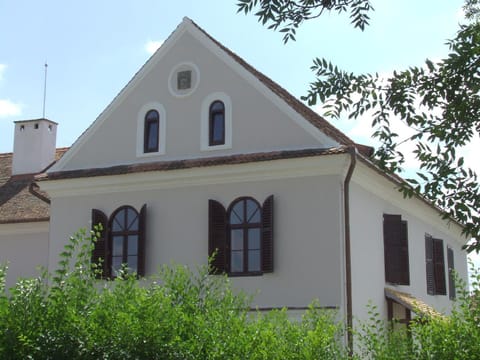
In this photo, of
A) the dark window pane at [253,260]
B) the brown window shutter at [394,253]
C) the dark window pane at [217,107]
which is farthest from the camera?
the brown window shutter at [394,253]

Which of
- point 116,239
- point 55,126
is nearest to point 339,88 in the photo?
point 116,239

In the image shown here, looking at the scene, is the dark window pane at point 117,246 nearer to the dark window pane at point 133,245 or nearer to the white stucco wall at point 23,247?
the dark window pane at point 133,245

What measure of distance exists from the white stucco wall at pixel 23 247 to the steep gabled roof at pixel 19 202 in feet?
0.75

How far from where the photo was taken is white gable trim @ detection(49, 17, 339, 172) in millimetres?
17984

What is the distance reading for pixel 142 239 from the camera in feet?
62.0

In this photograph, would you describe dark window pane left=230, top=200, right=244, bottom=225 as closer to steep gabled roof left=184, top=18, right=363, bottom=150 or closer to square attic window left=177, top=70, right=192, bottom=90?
steep gabled roof left=184, top=18, right=363, bottom=150

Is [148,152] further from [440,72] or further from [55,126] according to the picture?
[440,72]

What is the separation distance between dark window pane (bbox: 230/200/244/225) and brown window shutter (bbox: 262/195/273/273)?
59cm

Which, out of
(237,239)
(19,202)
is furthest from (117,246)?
(19,202)

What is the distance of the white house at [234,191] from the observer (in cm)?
1742

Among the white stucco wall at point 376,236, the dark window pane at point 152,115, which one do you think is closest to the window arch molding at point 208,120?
the dark window pane at point 152,115

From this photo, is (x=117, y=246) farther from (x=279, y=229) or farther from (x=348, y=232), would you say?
(x=348, y=232)

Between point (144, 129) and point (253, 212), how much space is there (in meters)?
3.73

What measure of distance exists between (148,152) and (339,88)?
12473mm
